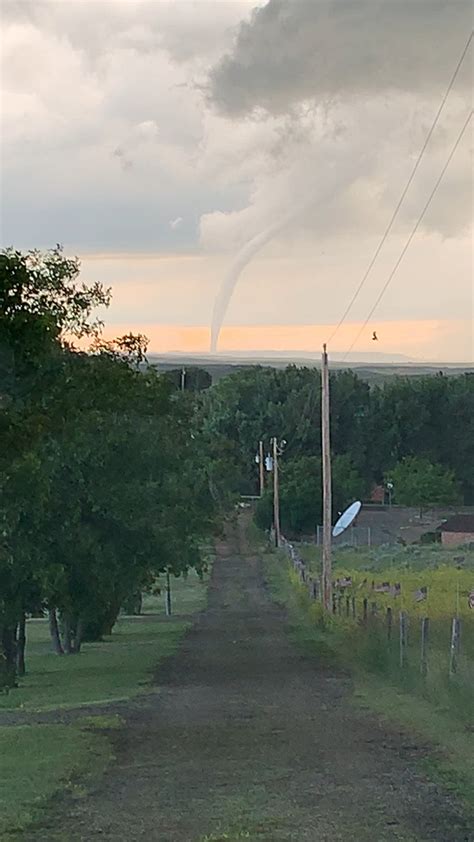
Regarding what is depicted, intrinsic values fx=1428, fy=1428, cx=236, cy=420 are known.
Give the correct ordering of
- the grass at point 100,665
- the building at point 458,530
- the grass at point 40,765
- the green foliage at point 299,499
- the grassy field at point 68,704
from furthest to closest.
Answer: the green foliage at point 299,499, the building at point 458,530, the grass at point 100,665, the grassy field at point 68,704, the grass at point 40,765

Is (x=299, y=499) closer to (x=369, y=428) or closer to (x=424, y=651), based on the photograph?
(x=369, y=428)

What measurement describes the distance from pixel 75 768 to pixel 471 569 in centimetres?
3386

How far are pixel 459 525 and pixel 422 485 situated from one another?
22.0m

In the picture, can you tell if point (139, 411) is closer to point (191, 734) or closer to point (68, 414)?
point (68, 414)

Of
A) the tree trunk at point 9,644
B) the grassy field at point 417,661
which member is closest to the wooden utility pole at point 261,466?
the grassy field at point 417,661

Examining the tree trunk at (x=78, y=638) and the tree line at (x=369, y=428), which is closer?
the tree trunk at (x=78, y=638)

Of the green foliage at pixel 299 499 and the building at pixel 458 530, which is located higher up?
the green foliage at pixel 299 499

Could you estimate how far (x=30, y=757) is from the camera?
50.4ft

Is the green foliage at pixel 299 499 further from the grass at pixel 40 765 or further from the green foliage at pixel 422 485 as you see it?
the grass at pixel 40 765

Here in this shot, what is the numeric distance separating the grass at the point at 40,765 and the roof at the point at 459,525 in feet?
206

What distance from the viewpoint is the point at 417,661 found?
22.5 metres

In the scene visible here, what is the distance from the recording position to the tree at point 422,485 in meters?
103

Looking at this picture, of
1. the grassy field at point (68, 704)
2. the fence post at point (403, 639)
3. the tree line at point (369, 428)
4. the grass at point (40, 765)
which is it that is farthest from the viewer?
the tree line at point (369, 428)

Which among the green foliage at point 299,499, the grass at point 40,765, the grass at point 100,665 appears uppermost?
the green foliage at point 299,499
